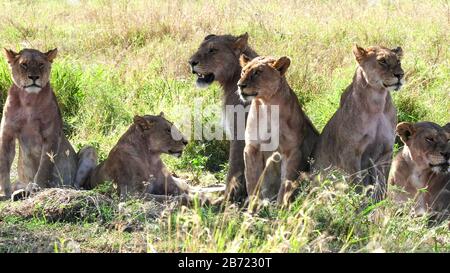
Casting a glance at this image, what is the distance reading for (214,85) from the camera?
34.7ft

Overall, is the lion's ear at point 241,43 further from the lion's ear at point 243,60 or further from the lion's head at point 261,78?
the lion's head at point 261,78

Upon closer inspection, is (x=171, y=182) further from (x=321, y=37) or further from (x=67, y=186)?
(x=321, y=37)

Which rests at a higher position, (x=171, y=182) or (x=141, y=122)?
(x=141, y=122)

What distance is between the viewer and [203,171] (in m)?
9.32

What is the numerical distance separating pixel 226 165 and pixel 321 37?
13.8 ft

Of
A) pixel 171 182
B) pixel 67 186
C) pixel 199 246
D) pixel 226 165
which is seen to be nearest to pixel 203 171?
pixel 226 165

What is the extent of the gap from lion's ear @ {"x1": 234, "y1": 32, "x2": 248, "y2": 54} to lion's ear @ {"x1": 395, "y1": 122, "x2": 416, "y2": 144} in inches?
63.3

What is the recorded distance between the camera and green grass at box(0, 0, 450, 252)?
241 inches

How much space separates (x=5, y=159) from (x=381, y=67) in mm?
3053

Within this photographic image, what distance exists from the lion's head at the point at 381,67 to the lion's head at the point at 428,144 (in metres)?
0.36

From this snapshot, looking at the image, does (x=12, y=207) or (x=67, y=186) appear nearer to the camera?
(x=12, y=207)

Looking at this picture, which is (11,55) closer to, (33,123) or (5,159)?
(33,123)

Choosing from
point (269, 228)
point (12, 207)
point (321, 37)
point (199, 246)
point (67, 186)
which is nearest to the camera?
point (199, 246)

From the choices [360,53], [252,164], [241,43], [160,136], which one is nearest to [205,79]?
[241,43]
